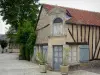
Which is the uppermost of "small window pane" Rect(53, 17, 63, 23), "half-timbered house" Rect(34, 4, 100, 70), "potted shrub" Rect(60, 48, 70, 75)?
"small window pane" Rect(53, 17, 63, 23)

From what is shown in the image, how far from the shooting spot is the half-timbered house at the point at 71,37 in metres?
21.8

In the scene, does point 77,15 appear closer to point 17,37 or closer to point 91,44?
point 91,44

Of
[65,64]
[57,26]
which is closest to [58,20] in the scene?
[57,26]

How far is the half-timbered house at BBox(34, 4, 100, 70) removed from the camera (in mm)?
21812

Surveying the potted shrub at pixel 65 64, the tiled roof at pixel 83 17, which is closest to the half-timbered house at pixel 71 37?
the tiled roof at pixel 83 17

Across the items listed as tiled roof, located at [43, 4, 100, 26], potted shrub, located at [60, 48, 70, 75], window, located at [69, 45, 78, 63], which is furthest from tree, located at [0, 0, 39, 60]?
potted shrub, located at [60, 48, 70, 75]

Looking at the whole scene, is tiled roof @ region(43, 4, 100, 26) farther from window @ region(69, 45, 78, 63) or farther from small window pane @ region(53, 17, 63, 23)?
window @ region(69, 45, 78, 63)

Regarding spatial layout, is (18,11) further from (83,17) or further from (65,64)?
(65,64)

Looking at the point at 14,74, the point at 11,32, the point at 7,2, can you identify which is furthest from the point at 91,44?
the point at 11,32

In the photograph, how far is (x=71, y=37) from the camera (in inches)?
871

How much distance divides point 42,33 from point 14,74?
24.5 feet

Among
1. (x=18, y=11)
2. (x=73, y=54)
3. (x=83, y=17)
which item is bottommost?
(x=73, y=54)

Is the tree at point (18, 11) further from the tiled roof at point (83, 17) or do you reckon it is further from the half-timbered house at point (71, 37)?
the half-timbered house at point (71, 37)

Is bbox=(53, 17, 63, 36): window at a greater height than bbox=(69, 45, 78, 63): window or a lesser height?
greater
